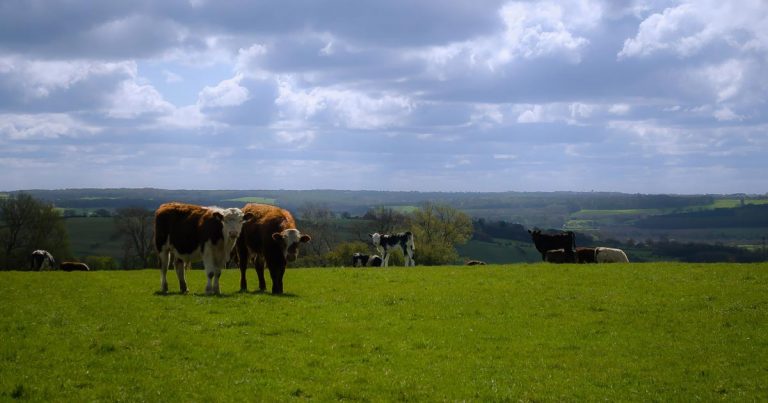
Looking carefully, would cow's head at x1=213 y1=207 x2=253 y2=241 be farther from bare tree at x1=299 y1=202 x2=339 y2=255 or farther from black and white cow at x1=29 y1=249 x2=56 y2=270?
bare tree at x1=299 y1=202 x2=339 y2=255

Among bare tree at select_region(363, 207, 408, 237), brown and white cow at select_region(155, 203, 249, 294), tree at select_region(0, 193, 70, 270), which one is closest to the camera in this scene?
brown and white cow at select_region(155, 203, 249, 294)

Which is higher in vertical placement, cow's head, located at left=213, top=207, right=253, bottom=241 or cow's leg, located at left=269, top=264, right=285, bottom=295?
cow's head, located at left=213, top=207, right=253, bottom=241

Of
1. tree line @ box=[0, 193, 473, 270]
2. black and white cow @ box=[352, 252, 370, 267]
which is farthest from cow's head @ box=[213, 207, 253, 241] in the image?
tree line @ box=[0, 193, 473, 270]

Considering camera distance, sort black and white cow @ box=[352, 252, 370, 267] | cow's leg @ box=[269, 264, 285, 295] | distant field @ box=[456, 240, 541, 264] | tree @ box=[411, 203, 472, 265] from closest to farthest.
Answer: cow's leg @ box=[269, 264, 285, 295] < black and white cow @ box=[352, 252, 370, 267] < tree @ box=[411, 203, 472, 265] < distant field @ box=[456, 240, 541, 264]

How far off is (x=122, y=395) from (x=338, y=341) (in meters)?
5.33

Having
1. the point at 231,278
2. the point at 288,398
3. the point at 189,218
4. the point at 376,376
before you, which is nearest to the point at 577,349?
the point at 376,376

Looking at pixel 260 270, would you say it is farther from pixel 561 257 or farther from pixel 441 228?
pixel 441 228

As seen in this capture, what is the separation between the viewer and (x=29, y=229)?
70750 mm

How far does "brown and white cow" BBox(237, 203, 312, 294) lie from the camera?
903 inches

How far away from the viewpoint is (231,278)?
3080 centimetres

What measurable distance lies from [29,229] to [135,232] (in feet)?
38.1

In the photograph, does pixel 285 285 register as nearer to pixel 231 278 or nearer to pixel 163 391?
pixel 231 278

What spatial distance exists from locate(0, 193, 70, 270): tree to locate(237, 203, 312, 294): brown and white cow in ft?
172

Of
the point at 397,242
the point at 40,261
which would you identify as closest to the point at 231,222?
the point at 397,242
